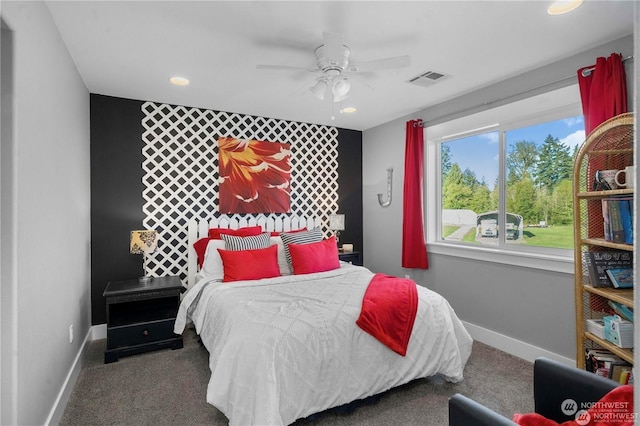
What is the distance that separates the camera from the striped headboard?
3.81 m

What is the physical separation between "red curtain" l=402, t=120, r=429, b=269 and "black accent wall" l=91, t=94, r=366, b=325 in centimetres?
308

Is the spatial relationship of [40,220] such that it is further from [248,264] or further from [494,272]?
[494,272]

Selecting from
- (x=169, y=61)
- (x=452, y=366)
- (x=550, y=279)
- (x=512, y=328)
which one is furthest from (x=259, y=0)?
(x=512, y=328)

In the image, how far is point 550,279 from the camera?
2.88 m

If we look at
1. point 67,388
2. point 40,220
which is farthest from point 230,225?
point 40,220

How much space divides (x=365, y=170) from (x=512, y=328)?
2.85 meters

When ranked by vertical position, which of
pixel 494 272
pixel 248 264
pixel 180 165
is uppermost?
pixel 180 165

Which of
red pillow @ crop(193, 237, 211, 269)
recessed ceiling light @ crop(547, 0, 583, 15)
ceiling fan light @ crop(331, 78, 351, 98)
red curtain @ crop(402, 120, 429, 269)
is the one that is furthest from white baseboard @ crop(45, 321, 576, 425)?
ceiling fan light @ crop(331, 78, 351, 98)

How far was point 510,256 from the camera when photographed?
125 inches

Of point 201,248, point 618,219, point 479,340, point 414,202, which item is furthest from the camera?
point 414,202

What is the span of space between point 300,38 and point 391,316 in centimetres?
205

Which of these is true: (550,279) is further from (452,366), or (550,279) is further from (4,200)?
(4,200)

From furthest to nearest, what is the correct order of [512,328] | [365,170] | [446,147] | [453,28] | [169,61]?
[365,170], [446,147], [512,328], [169,61], [453,28]

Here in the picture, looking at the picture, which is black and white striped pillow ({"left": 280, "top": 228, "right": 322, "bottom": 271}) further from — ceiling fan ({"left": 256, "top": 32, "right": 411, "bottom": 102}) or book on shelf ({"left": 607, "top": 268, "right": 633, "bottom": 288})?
book on shelf ({"left": 607, "top": 268, "right": 633, "bottom": 288})
